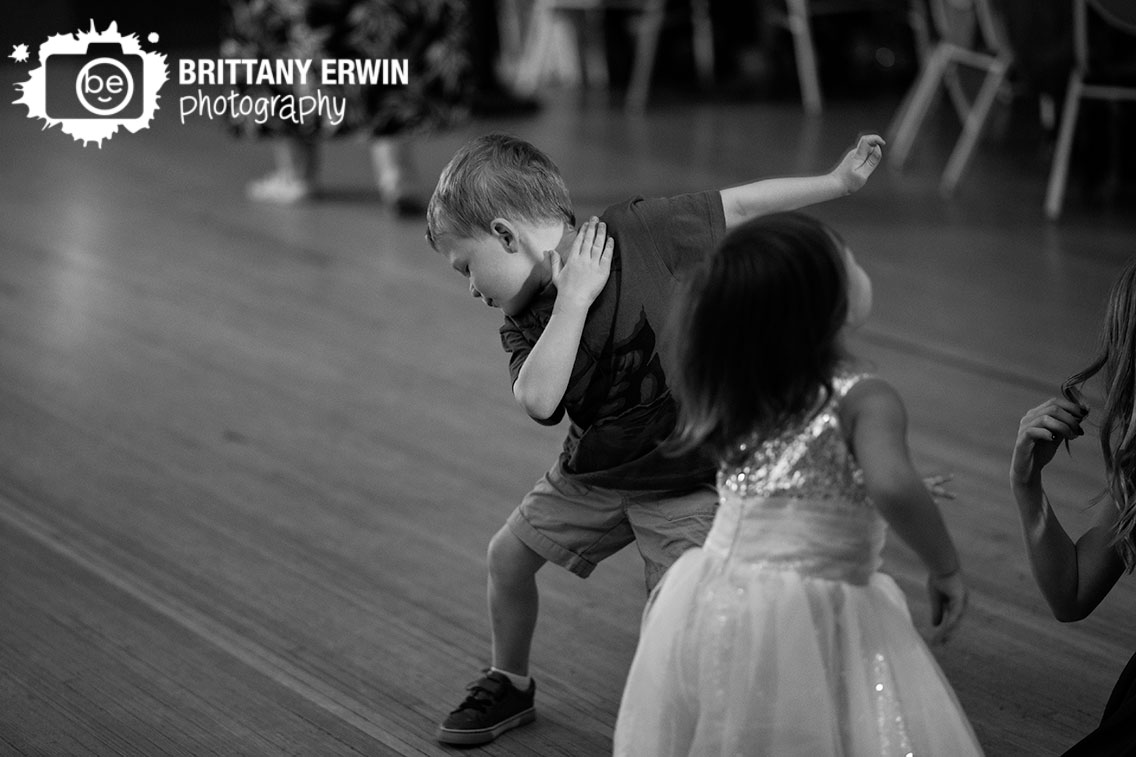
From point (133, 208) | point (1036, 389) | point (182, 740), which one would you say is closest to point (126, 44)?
point (133, 208)

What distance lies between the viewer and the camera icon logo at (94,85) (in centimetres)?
460

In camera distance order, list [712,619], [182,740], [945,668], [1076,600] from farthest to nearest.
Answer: [945,668], [182,740], [1076,600], [712,619]

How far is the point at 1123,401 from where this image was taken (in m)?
1.41

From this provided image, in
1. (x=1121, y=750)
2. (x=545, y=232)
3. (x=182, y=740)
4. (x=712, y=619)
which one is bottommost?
(x=182, y=740)

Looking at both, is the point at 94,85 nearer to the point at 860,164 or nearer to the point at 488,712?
the point at 488,712

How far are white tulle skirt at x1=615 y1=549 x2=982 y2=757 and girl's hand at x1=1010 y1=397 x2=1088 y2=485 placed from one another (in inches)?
7.8

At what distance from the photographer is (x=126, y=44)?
22.5 ft

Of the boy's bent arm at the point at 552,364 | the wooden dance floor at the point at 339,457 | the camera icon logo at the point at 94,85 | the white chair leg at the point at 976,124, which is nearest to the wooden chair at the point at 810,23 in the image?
the white chair leg at the point at 976,124

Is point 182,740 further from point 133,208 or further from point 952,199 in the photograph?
point 952,199

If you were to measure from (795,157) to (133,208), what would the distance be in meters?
2.23

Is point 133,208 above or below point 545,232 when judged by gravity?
below

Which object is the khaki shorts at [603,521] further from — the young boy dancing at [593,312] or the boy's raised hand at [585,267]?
the boy's raised hand at [585,267]

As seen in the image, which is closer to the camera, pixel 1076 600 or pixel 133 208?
pixel 1076 600

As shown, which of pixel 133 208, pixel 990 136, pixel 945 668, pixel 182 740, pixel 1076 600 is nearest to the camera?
pixel 1076 600
